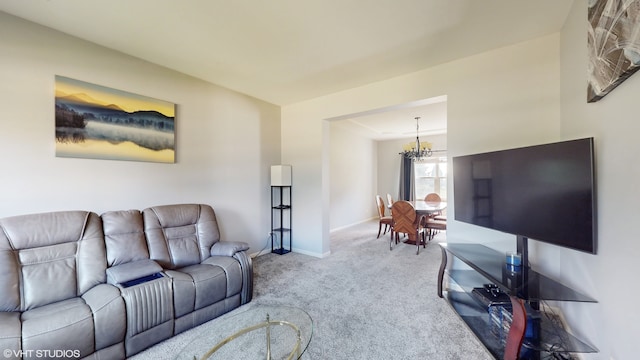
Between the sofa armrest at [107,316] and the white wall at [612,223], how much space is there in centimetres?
298

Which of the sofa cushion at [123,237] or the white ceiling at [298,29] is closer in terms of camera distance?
the white ceiling at [298,29]

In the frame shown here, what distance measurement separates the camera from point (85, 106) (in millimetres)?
2301

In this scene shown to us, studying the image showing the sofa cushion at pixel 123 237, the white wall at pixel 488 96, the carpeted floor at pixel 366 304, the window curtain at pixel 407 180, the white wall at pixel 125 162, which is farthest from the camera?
the window curtain at pixel 407 180

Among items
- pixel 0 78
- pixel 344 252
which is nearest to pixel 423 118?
pixel 344 252

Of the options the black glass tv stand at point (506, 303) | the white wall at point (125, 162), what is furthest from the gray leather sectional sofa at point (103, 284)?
the black glass tv stand at point (506, 303)

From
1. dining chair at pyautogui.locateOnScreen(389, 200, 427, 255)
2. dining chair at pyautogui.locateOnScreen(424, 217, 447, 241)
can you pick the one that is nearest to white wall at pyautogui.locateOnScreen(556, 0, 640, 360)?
dining chair at pyautogui.locateOnScreen(389, 200, 427, 255)

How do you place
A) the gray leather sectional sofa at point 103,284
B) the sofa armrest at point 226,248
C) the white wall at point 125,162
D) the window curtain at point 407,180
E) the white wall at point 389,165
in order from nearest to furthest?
the gray leather sectional sofa at point 103,284 < the white wall at point 125,162 < the sofa armrest at point 226,248 < the window curtain at point 407,180 < the white wall at point 389,165

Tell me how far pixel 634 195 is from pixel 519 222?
0.68 metres

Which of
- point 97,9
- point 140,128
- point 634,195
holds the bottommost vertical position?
point 634,195

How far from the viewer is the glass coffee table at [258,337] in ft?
4.94

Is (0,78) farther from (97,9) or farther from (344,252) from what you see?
(344,252)

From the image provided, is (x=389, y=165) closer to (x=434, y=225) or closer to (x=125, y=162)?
(x=434, y=225)

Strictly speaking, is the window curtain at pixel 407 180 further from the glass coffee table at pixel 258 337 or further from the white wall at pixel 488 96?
the glass coffee table at pixel 258 337

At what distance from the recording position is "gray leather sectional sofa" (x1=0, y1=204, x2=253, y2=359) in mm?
1491
